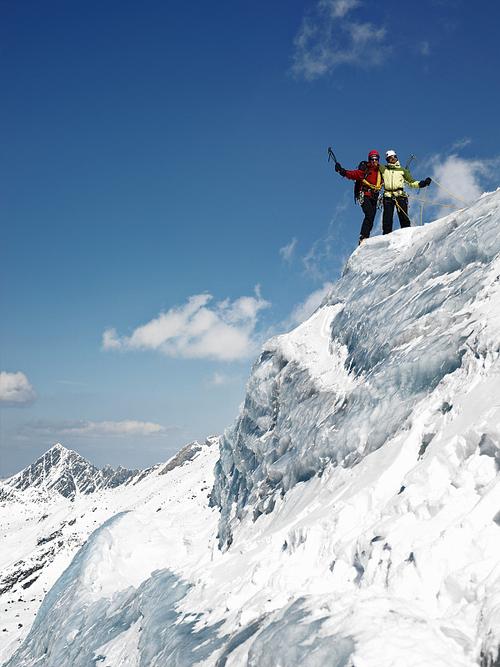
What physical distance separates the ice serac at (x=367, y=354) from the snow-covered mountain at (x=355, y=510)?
6 centimetres

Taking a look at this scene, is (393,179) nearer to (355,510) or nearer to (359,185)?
(359,185)

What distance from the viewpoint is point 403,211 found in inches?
679

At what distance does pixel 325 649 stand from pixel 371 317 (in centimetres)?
1008

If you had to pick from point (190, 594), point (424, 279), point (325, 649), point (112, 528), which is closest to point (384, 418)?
point (424, 279)

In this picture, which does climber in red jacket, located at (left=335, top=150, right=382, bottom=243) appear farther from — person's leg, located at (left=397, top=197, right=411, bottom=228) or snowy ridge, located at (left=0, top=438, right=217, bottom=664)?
snowy ridge, located at (left=0, top=438, right=217, bottom=664)

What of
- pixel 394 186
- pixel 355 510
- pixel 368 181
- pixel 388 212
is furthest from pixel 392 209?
pixel 355 510

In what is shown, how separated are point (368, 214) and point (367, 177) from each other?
50.2 inches

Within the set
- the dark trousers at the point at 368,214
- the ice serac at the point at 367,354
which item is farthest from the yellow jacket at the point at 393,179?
the ice serac at the point at 367,354

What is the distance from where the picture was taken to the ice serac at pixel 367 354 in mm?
10211

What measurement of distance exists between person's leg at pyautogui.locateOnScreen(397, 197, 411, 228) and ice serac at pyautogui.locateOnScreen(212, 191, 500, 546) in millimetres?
1304

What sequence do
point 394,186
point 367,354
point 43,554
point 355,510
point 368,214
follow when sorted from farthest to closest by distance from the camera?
1. point 43,554
2. point 368,214
3. point 394,186
4. point 367,354
5. point 355,510

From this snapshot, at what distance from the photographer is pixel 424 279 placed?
12.8 m

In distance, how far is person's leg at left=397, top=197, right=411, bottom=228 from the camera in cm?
1724

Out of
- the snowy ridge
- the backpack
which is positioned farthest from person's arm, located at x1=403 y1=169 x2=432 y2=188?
the snowy ridge
